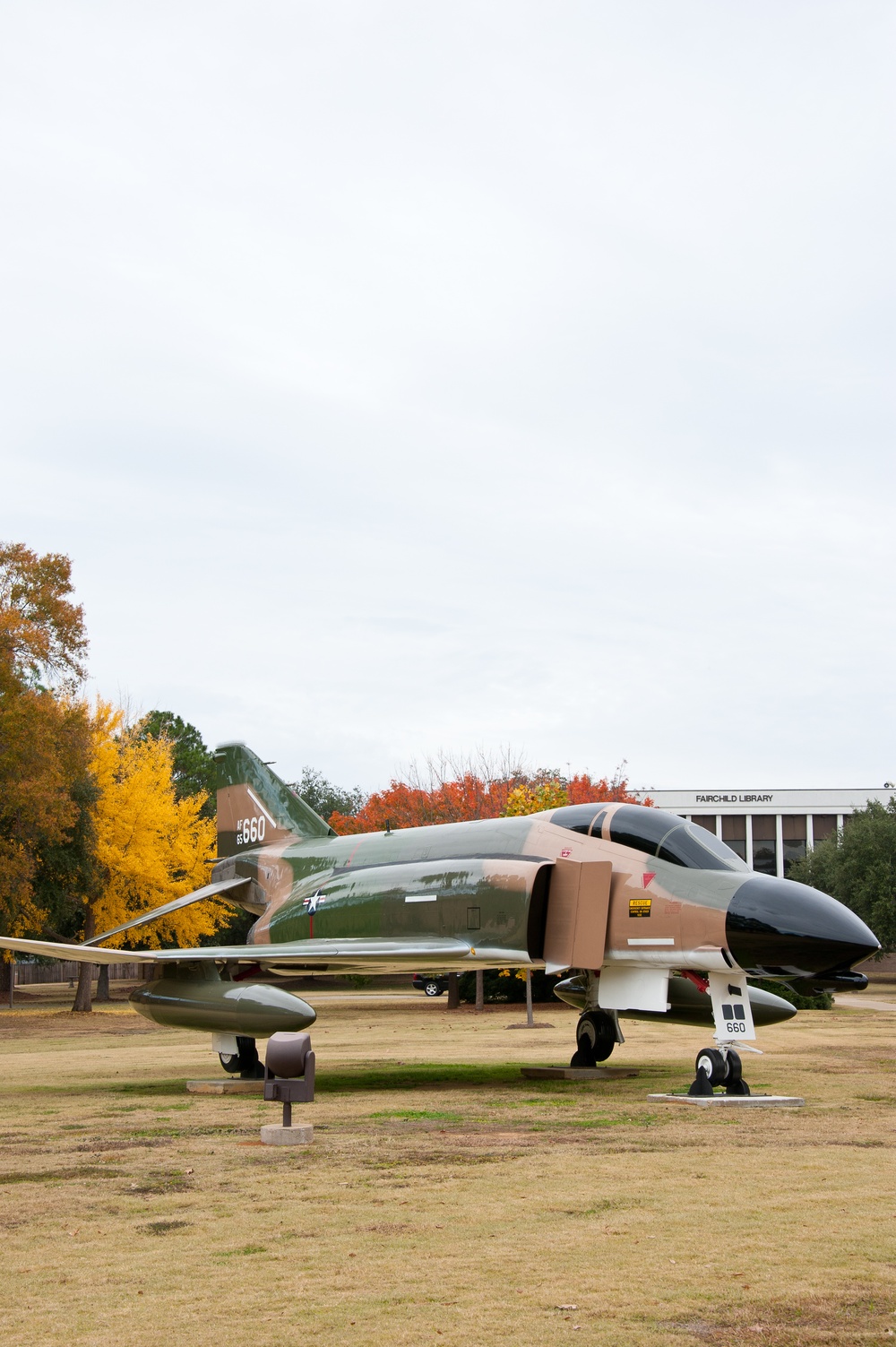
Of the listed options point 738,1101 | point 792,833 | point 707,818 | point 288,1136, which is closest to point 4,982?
point 738,1101

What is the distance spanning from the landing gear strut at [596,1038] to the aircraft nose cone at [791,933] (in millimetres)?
4121

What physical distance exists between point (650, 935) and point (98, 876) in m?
25.1

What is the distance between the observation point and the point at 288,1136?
10180 millimetres

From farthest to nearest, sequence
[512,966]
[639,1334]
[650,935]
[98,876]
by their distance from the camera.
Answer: [98,876]
[512,966]
[650,935]
[639,1334]

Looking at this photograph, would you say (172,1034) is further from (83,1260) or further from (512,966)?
(83,1260)

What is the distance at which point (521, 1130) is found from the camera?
1114 centimetres

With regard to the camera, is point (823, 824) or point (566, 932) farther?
point (823, 824)

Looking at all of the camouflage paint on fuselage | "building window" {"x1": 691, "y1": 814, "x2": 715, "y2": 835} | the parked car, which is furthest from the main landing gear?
"building window" {"x1": 691, "y1": 814, "x2": 715, "y2": 835}

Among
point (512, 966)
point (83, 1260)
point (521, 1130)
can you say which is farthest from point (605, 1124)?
point (83, 1260)

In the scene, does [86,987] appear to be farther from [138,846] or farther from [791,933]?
[791,933]

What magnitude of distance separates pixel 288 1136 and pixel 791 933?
17.4ft

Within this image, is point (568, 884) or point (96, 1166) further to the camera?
point (568, 884)

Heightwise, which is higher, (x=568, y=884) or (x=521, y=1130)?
(x=568, y=884)

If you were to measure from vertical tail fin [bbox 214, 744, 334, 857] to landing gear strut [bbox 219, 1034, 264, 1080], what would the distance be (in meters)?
5.00
